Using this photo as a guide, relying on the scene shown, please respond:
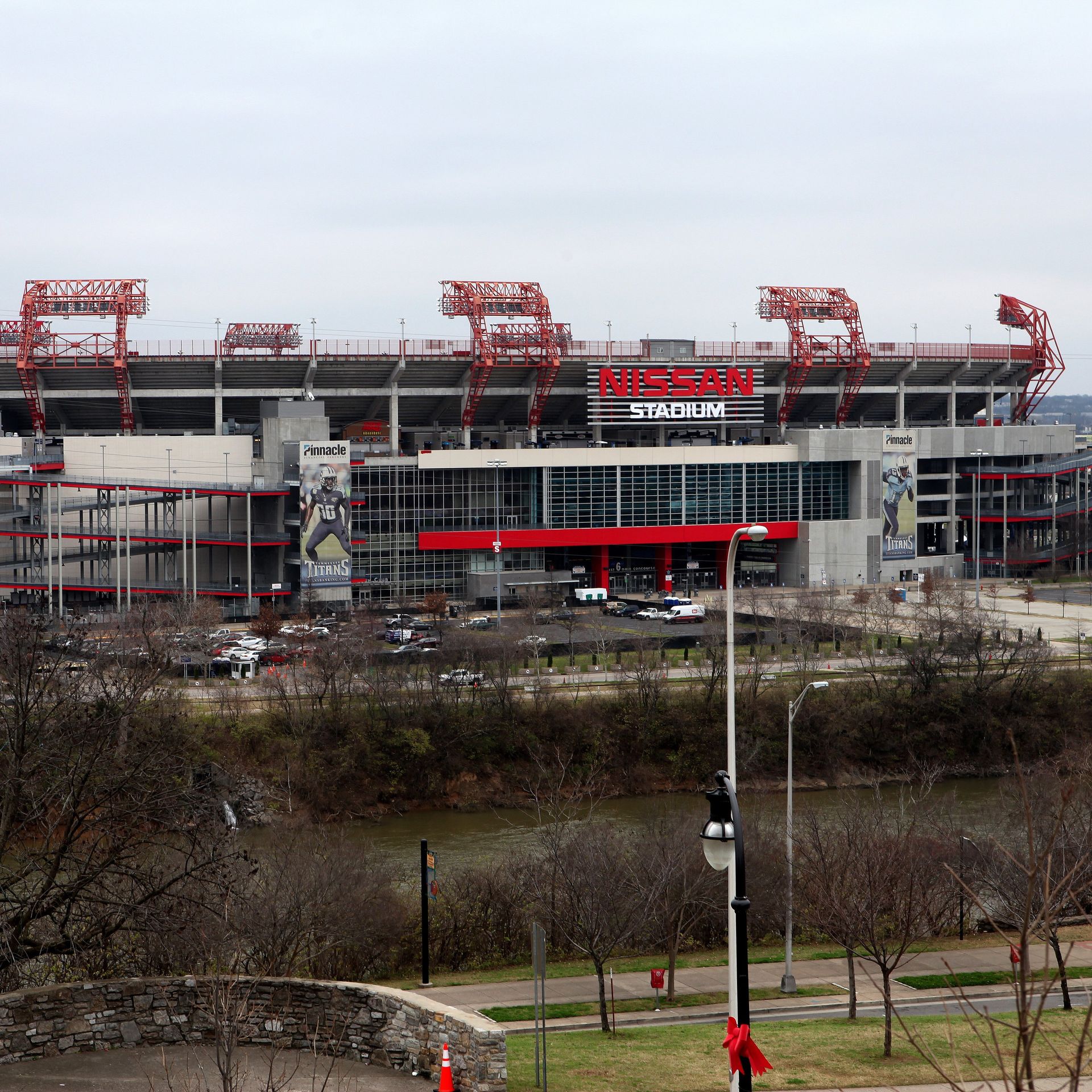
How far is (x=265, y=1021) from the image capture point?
731 inches

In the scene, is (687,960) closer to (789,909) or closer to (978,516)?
(789,909)

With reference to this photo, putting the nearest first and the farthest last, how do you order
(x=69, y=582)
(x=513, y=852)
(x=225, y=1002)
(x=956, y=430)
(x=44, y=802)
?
(x=225, y=1002) → (x=44, y=802) → (x=513, y=852) → (x=69, y=582) → (x=956, y=430)

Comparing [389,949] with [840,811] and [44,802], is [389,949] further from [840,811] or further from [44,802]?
[840,811]

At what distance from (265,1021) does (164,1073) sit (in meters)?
1.60

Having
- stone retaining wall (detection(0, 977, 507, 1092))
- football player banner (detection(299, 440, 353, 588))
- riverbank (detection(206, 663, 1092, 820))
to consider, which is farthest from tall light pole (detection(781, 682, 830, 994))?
football player banner (detection(299, 440, 353, 588))

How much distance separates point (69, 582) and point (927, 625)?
43480 mm

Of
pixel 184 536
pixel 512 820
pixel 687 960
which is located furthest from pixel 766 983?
pixel 184 536

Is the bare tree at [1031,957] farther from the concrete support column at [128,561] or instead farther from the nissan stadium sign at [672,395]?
the nissan stadium sign at [672,395]

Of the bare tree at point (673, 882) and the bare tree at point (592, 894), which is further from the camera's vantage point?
the bare tree at point (673, 882)

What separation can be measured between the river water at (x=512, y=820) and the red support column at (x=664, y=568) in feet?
109

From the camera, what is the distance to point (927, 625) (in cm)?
6750

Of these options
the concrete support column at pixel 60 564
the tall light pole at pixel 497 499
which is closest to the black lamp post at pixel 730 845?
the concrete support column at pixel 60 564

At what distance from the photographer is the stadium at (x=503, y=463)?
77.4 meters

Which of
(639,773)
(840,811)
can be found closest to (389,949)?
(840,811)
